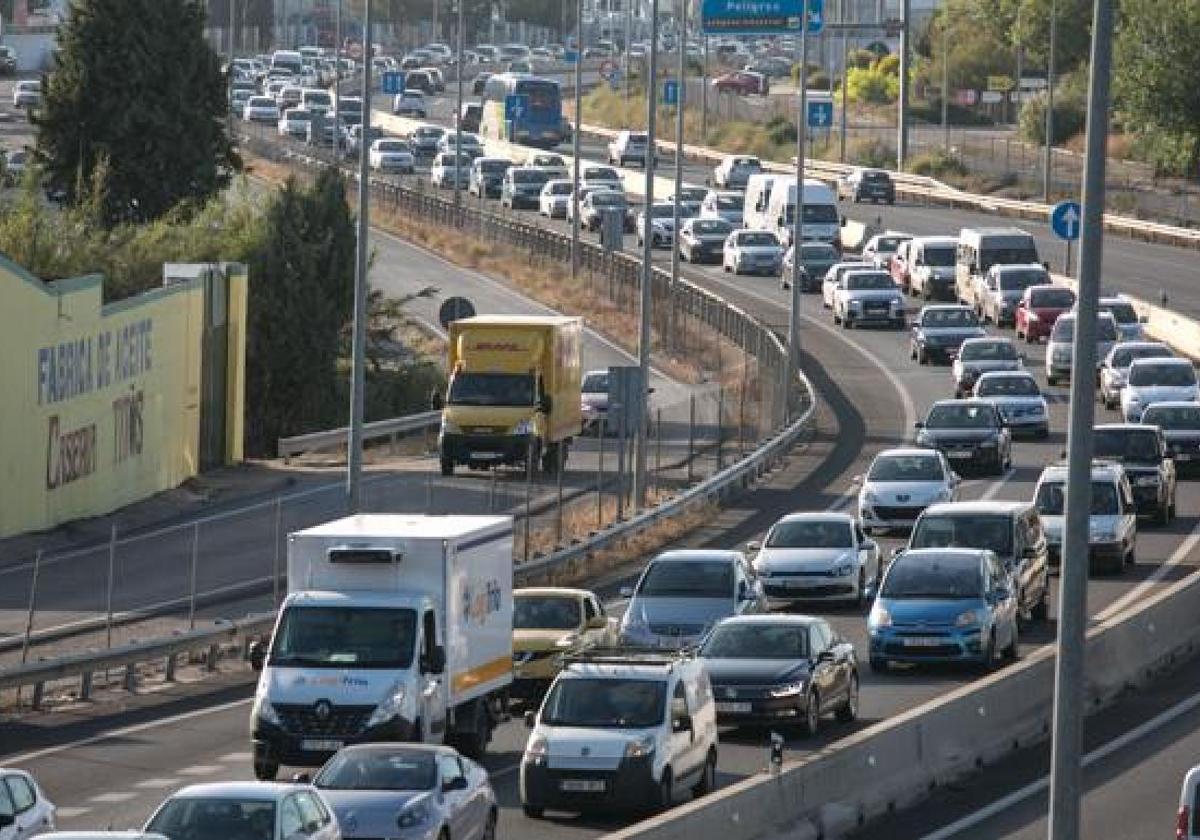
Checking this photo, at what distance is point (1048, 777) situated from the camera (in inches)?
1296

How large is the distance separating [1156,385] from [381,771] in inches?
1535

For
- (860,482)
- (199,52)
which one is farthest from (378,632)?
(199,52)

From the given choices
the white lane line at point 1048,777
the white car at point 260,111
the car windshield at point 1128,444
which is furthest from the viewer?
the white car at point 260,111

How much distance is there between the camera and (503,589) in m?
32.9

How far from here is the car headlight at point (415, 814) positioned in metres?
24.5

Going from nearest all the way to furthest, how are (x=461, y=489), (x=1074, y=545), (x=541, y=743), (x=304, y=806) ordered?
(x=1074, y=545), (x=304, y=806), (x=541, y=743), (x=461, y=489)

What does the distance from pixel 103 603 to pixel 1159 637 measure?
14075mm

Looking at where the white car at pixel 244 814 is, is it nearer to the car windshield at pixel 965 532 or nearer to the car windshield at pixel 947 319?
the car windshield at pixel 965 532

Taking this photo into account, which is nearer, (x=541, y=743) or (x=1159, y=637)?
(x=541, y=743)

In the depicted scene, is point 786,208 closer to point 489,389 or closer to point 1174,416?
point 489,389

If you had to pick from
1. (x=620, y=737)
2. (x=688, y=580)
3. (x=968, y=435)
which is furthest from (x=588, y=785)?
(x=968, y=435)

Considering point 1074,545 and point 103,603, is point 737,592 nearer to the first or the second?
point 103,603

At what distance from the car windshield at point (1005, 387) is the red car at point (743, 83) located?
11339 cm

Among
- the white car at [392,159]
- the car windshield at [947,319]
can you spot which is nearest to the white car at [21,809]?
the car windshield at [947,319]
